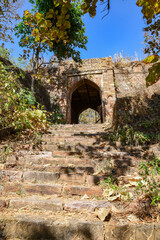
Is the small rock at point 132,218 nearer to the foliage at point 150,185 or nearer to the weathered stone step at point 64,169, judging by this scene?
the foliage at point 150,185

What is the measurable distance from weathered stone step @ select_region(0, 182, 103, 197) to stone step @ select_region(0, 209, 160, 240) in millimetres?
571

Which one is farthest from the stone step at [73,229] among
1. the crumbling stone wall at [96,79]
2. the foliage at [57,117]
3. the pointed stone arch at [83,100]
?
the pointed stone arch at [83,100]

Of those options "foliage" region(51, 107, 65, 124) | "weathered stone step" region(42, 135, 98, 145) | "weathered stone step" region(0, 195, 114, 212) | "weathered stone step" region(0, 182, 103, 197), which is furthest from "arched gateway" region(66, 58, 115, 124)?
"weathered stone step" region(0, 195, 114, 212)

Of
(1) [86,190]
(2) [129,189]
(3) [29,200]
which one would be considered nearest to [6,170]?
(3) [29,200]

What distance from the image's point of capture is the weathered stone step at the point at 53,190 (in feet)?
7.01

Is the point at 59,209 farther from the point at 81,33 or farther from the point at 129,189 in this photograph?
the point at 81,33

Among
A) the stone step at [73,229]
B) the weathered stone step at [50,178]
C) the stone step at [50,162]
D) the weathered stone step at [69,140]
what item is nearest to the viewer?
the stone step at [73,229]

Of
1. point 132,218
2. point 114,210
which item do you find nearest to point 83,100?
point 114,210

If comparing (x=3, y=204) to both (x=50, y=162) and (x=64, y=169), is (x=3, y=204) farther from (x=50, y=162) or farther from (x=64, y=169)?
(x=50, y=162)

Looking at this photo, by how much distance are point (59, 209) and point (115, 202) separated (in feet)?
2.23

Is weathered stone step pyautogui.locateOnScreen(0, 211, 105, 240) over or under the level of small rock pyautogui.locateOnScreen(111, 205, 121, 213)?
under

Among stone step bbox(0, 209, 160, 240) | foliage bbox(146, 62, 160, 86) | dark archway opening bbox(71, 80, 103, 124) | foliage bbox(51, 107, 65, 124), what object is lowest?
stone step bbox(0, 209, 160, 240)

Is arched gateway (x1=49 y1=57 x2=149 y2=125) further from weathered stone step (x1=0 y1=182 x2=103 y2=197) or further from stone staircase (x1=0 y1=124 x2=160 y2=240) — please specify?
weathered stone step (x1=0 y1=182 x2=103 y2=197)

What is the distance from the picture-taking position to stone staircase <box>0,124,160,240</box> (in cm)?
143
